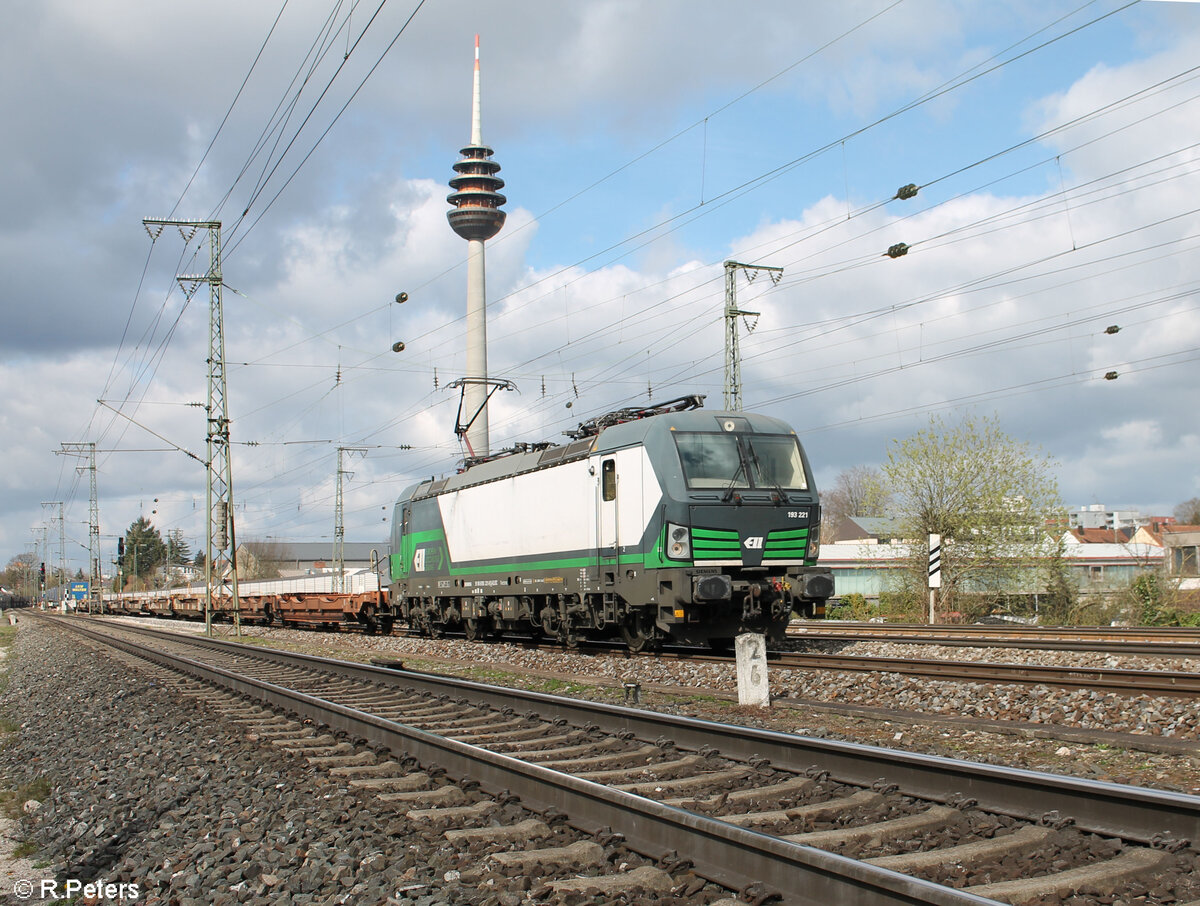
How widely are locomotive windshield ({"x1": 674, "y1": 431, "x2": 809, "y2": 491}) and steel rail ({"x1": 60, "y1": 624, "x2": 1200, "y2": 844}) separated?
21.5 feet

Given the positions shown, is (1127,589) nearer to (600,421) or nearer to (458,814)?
(600,421)

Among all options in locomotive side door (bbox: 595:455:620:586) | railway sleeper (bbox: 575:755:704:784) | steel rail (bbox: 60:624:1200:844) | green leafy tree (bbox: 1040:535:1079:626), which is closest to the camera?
steel rail (bbox: 60:624:1200:844)

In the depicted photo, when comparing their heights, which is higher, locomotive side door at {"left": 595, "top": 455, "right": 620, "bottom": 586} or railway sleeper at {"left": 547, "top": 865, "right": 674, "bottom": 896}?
locomotive side door at {"left": 595, "top": 455, "right": 620, "bottom": 586}

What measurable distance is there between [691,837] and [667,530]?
9778 mm

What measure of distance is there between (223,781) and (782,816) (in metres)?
4.17

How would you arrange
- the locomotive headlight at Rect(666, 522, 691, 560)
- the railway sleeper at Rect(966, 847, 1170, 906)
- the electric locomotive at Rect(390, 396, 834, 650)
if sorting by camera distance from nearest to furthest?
the railway sleeper at Rect(966, 847, 1170, 906) < the locomotive headlight at Rect(666, 522, 691, 560) < the electric locomotive at Rect(390, 396, 834, 650)

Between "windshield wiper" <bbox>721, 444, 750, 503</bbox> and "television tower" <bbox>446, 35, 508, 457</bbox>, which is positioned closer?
"windshield wiper" <bbox>721, 444, 750, 503</bbox>

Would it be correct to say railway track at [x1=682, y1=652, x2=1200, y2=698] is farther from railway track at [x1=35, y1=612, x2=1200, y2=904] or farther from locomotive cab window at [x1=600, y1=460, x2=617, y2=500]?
railway track at [x1=35, y1=612, x2=1200, y2=904]

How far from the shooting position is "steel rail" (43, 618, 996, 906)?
3.86m

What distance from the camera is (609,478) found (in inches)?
639

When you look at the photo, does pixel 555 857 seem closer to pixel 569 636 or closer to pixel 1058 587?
pixel 569 636

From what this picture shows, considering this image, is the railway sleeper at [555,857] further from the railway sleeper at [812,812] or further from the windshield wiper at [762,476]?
the windshield wiper at [762,476]

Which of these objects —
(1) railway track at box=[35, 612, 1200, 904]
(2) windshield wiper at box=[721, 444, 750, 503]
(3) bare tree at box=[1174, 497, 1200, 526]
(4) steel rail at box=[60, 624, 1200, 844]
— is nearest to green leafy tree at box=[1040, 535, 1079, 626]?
(2) windshield wiper at box=[721, 444, 750, 503]

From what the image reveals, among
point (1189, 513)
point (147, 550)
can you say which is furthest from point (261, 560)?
point (1189, 513)
